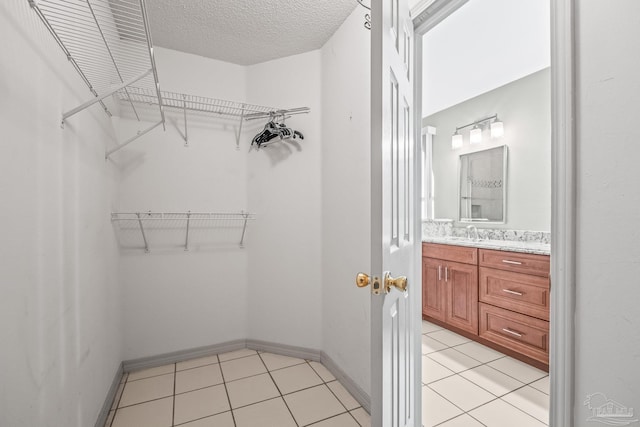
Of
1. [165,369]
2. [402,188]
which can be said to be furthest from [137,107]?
[402,188]

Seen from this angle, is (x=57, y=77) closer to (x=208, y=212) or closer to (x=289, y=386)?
(x=208, y=212)

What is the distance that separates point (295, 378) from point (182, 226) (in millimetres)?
1422

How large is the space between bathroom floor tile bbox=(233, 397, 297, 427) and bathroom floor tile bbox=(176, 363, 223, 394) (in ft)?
1.26

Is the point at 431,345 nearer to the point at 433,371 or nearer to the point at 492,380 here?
the point at 433,371

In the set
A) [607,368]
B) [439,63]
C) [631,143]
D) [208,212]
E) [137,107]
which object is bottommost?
[607,368]

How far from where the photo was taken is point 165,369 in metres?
2.12

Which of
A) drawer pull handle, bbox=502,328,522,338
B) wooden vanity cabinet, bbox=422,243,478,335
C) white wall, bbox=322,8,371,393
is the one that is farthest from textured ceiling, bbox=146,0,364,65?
drawer pull handle, bbox=502,328,522,338

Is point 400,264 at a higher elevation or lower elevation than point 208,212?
lower

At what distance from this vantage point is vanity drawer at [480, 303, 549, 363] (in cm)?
208

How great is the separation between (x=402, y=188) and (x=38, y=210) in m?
1.29

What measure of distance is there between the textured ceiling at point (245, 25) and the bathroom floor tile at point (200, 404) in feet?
8.01

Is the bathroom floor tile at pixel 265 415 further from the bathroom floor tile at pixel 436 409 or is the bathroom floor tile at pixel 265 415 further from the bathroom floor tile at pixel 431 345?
the bathroom floor tile at pixel 431 345

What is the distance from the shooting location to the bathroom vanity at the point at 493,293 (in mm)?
2118

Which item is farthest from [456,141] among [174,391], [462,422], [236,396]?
[174,391]
